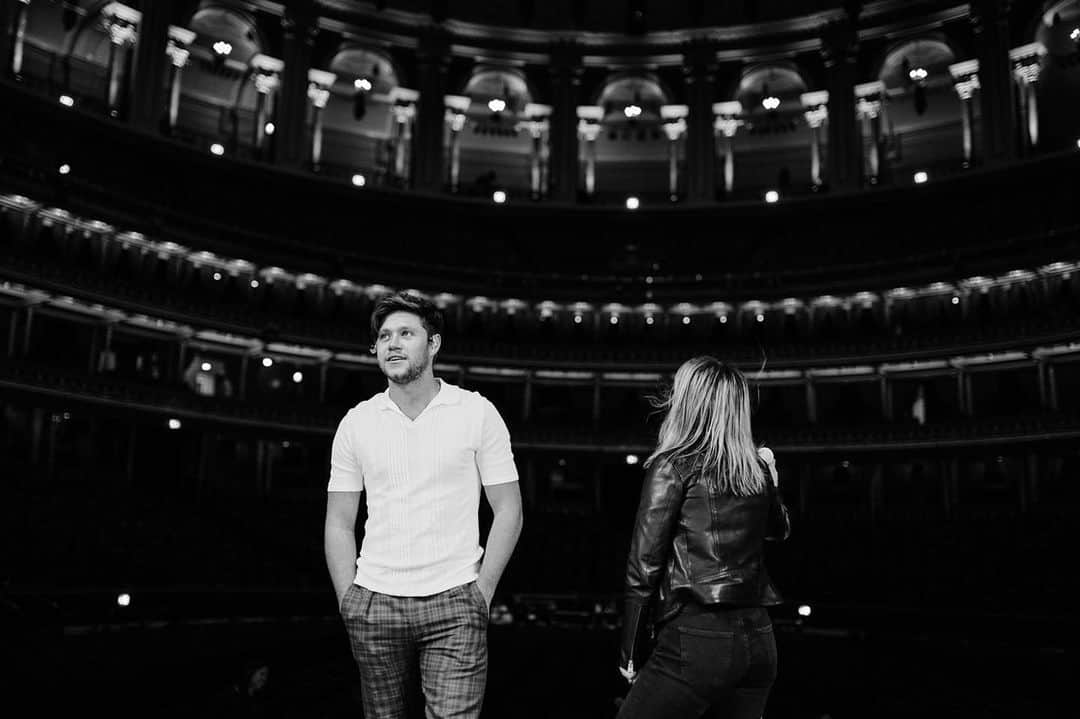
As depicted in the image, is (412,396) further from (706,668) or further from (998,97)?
(998,97)

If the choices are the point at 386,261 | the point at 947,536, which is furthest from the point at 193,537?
the point at 947,536

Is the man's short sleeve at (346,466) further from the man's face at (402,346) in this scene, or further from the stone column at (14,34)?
the stone column at (14,34)

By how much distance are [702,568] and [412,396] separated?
155 centimetres

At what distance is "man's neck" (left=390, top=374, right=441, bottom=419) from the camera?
4906 mm

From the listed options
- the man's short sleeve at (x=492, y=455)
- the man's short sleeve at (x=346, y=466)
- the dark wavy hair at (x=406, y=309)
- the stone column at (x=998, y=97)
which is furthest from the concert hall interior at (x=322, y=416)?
the dark wavy hair at (x=406, y=309)

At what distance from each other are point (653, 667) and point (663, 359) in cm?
Result: 4507

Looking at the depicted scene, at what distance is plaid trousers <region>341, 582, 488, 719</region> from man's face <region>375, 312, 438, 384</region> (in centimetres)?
99

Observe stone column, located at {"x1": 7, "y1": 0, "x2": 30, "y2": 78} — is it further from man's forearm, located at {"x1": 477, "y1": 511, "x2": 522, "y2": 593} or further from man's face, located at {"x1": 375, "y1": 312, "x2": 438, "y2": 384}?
man's forearm, located at {"x1": 477, "y1": 511, "x2": 522, "y2": 593}

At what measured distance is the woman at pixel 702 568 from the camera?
4598 millimetres

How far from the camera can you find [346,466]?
16.4 feet

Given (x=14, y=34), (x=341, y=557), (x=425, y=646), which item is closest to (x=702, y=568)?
(x=425, y=646)

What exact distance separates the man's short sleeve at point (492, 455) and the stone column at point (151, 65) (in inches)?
1815

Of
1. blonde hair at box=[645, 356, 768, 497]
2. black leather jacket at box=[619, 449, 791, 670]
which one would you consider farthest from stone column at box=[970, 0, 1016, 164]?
black leather jacket at box=[619, 449, 791, 670]

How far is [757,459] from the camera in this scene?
4.98 meters
